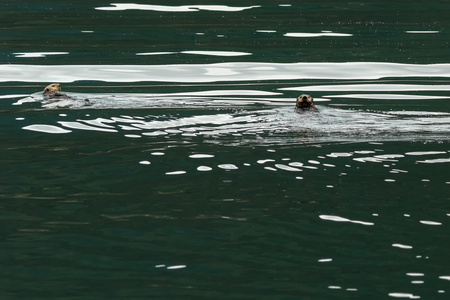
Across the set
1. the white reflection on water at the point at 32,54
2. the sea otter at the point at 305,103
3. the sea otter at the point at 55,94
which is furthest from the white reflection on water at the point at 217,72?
the sea otter at the point at 305,103

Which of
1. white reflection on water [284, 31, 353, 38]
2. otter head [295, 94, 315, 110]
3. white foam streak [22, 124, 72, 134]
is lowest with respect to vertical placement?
white foam streak [22, 124, 72, 134]

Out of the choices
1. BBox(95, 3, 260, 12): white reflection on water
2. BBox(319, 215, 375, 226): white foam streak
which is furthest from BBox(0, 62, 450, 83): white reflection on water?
BBox(319, 215, 375, 226): white foam streak

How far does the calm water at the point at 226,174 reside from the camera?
887 cm

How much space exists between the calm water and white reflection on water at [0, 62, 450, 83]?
84mm

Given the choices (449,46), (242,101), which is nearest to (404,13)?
(449,46)

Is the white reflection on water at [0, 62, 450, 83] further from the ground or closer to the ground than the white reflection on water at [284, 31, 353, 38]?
closer to the ground

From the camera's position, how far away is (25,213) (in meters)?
10.9

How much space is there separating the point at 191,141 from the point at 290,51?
1250 centimetres

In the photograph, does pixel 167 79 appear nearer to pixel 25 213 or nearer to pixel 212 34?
pixel 212 34

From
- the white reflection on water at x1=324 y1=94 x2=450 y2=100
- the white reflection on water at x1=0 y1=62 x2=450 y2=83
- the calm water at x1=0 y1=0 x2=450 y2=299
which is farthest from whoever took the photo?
the white reflection on water at x1=0 y1=62 x2=450 y2=83

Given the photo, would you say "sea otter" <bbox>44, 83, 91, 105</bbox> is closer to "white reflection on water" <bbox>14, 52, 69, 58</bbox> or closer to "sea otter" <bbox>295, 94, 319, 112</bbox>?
"sea otter" <bbox>295, 94, 319, 112</bbox>

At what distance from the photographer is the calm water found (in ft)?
29.1

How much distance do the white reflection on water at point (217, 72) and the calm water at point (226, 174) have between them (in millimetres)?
84

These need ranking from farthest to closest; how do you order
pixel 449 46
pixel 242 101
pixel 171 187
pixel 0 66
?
1. pixel 449 46
2. pixel 0 66
3. pixel 242 101
4. pixel 171 187
